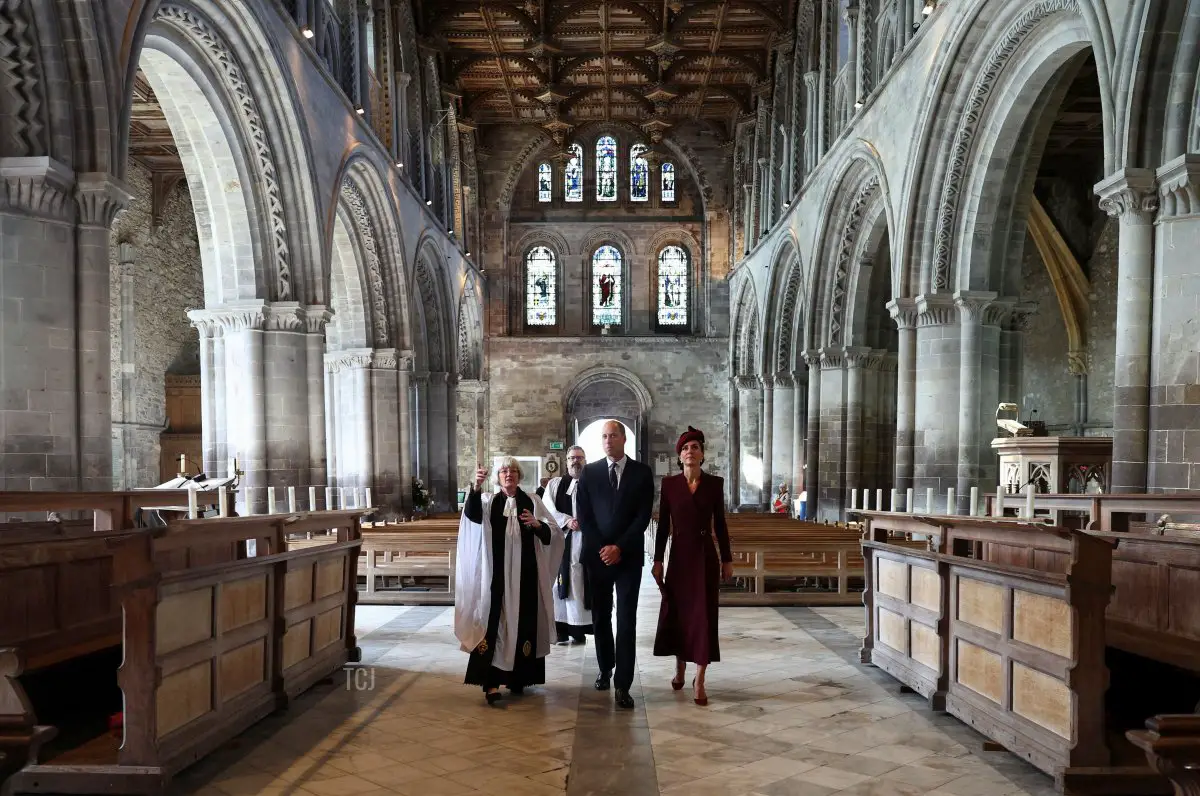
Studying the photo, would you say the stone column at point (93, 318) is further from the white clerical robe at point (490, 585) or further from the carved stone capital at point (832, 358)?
the carved stone capital at point (832, 358)

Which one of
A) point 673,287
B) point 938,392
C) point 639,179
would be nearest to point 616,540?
point 938,392

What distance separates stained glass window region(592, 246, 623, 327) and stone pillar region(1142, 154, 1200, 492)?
23.1m

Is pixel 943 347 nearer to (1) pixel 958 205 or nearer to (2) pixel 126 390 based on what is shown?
(1) pixel 958 205

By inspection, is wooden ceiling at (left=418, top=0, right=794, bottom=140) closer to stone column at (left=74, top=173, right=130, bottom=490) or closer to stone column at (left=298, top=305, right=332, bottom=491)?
stone column at (left=298, top=305, right=332, bottom=491)

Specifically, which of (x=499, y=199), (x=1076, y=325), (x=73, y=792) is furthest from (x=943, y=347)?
(x=499, y=199)

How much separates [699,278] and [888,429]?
1324cm

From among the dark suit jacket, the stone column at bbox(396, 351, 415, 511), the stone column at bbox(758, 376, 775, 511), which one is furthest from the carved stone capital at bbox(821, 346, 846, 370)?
the dark suit jacket

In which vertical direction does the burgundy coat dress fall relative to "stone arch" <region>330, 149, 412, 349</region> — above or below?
below

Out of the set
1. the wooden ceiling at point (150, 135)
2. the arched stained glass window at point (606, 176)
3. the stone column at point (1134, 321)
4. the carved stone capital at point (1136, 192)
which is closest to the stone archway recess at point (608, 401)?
the arched stained glass window at point (606, 176)

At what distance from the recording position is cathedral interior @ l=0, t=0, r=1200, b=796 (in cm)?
740

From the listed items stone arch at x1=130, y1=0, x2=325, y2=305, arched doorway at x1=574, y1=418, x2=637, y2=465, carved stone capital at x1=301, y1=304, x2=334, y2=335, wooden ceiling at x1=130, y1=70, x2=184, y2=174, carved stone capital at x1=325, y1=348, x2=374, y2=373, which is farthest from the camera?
arched doorway at x1=574, y1=418, x2=637, y2=465

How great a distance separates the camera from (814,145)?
62.5 feet

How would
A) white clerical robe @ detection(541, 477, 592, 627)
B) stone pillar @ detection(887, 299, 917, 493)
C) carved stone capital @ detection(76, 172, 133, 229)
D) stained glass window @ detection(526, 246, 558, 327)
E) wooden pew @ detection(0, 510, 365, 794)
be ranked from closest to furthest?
wooden pew @ detection(0, 510, 365, 794) < white clerical robe @ detection(541, 477, 592, 627) < carved stone capital @ detection(76, 172, 133, 229) < stone pillar @ detection(887, 299, 917, 493) < stained glass window @ detection(526, 246, 558, 327)

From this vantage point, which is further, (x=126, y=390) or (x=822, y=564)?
(x=126, y=390)
